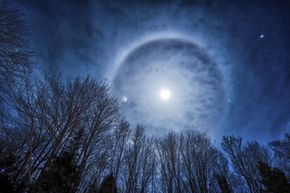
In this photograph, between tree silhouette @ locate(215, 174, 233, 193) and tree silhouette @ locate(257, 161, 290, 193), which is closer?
tree silhouette @ locate(257, 161, 290, 193)

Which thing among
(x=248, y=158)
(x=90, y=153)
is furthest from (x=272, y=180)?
(x=90, y=153)

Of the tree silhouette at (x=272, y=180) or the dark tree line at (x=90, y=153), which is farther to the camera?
the tree silhouette at (x=272, y=180)

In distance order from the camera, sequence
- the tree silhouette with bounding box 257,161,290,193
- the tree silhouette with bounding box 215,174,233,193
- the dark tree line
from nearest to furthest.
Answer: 1. the dark tree line
2. the tree silhouette with bounding box 257,161,290,193
3. the tree silhouette with bounding box 215,174,233,193

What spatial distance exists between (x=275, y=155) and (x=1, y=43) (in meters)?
27.7

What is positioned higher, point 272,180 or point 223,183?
point 272,180

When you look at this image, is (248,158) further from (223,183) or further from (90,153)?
(90,153)

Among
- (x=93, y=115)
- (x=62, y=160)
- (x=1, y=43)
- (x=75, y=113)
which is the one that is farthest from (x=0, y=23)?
(x=62, y=160)

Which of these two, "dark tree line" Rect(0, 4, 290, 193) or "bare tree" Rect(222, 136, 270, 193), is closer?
"dark tree line" Rect(0, 4, 290, 193)

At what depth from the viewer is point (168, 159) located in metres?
12.8

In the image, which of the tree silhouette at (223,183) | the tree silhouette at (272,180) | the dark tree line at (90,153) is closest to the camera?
the dark tree line at (90,153)

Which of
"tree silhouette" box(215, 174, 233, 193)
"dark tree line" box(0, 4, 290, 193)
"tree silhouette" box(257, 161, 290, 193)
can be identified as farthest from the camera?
"tree silhouette" box(215, 174, 233, 193)

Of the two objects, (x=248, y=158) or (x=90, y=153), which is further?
(x=248, y=158)

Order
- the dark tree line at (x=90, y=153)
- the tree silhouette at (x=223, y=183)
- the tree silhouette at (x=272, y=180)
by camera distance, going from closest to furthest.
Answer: the dark tree line at (x=90, y=153), the tree silhouette at (x=272, y=180), the tree silhouette at (x=223, y=183)

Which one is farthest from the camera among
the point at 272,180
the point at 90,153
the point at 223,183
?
the point at 223,183
